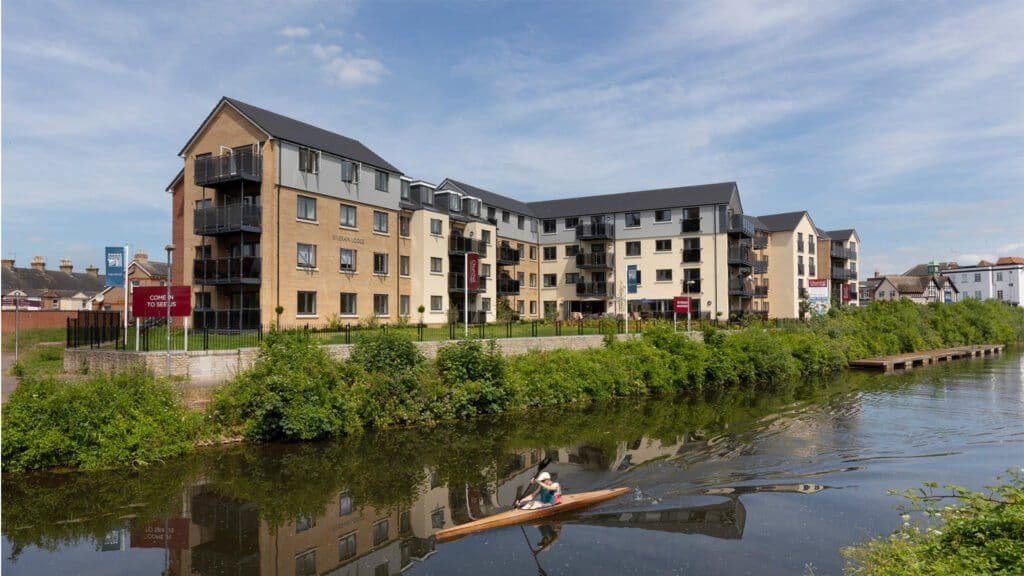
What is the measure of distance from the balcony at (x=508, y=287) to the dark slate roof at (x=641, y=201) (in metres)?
10.3

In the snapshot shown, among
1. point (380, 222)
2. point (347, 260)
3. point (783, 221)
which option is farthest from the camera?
point (783, 221)

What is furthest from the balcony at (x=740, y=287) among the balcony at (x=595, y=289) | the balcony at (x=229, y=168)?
the balcony at (x=229, y=168)

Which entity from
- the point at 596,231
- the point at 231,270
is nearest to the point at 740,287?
the point at 596,231

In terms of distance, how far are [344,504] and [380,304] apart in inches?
929

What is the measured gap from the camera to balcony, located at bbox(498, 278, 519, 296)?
48.4 metres

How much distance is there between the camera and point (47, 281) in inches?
2475

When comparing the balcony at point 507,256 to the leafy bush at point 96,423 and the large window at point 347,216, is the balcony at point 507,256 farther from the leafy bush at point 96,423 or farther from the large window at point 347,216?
the leafy bush at point 96,423

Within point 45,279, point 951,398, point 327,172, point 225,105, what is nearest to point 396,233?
point 327,172

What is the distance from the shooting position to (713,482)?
50.8ft

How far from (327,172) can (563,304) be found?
90.5 feet

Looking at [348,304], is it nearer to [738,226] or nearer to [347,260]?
[347,260]

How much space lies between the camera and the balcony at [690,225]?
168 feet

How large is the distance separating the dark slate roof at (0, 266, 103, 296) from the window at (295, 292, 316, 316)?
41292 millimetres

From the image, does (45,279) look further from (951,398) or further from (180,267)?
(951,398)
